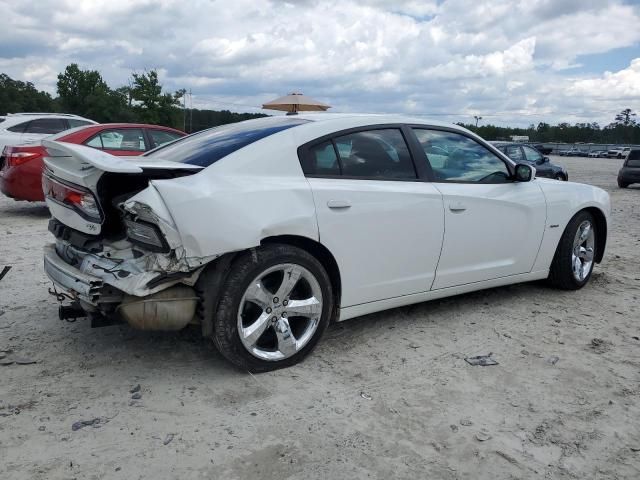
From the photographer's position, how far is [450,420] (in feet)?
9.57

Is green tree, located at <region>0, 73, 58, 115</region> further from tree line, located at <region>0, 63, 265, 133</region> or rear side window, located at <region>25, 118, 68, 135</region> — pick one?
rear side window, located at <region>25, 118, 68, 135</region>

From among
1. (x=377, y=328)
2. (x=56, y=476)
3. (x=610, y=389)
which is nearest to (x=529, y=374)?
(x=610, y=389)

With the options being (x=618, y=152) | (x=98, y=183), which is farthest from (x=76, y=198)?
(x=618, y=152)

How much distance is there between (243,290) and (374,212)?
40.3 inches

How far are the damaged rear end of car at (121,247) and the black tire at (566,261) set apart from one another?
3.35 m

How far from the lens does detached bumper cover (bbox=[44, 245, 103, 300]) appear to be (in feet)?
9.96

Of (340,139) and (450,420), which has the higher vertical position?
(340,139)

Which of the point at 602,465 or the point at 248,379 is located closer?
the point at 602,465

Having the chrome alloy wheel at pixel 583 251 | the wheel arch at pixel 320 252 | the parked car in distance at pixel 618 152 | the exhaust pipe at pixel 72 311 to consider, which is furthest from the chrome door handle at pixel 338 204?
the parked car in distance at pixel 618 152

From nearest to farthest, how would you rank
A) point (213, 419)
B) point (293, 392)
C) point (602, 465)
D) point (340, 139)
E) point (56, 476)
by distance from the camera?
point (56, 476), point (602, 465), point (213, 419), point (293, 392), point (340, 139)

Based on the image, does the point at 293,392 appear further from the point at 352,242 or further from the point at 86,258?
the point at 86,258

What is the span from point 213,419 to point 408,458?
0.98m

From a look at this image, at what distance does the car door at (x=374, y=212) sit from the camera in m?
3.52

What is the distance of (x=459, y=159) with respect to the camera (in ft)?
14.2
